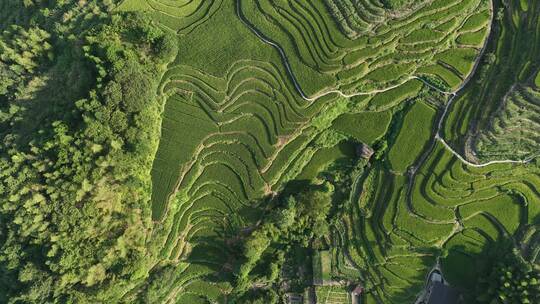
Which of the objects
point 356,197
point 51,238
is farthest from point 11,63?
point 356,197

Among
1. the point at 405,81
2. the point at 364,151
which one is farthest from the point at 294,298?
the point at 405,81

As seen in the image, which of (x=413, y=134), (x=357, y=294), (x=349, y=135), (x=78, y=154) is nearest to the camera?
(x=78, y=154)

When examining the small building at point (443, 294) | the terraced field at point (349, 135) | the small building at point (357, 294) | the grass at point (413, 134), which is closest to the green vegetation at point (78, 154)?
the terraced field at point (349, 135)

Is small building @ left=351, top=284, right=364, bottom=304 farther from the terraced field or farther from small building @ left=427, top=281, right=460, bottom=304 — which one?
small building @ left=427, top=281, right=460, bottom=304

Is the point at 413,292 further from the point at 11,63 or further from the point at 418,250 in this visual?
the point at 11,63

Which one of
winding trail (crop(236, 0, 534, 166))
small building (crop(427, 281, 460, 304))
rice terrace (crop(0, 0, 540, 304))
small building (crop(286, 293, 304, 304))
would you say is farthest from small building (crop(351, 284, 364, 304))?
winding trail (crop(236, 0, 534, 166))

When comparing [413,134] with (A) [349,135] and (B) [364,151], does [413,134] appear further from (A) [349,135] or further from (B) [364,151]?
(A) [349,135]
